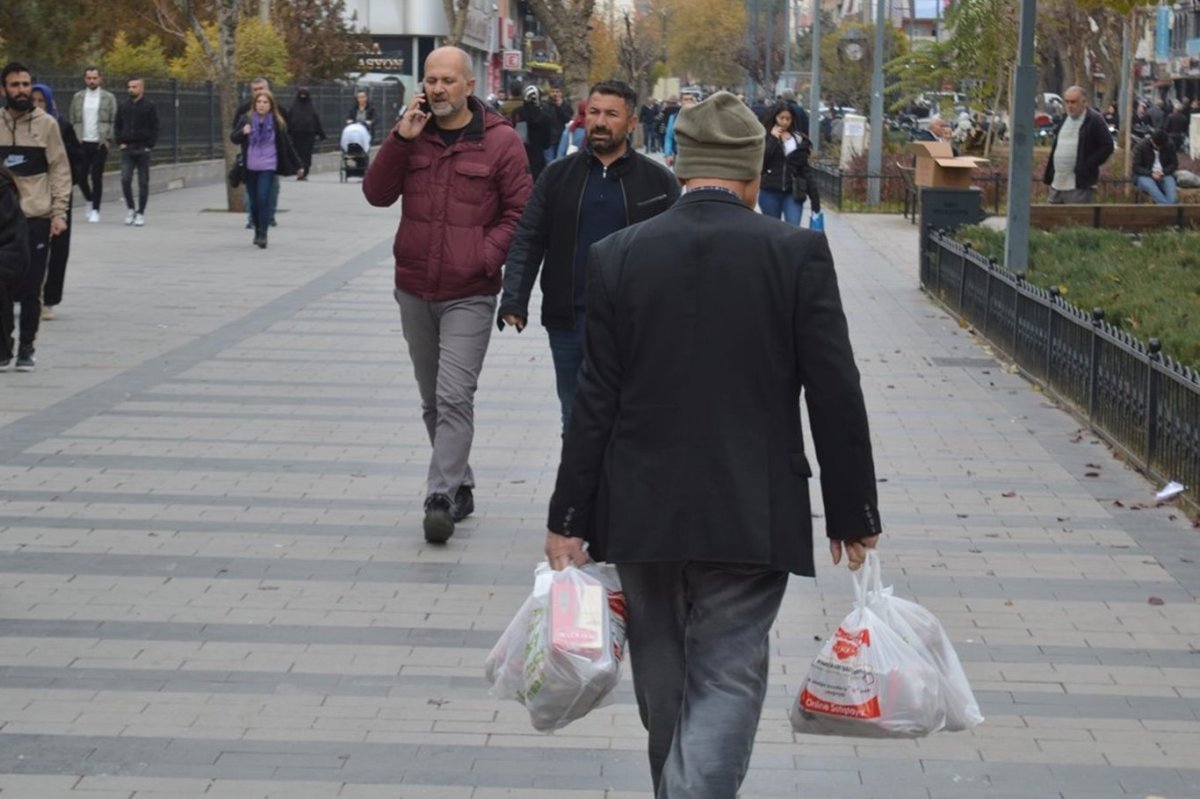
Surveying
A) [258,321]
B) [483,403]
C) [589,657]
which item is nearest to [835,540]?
[589,657]

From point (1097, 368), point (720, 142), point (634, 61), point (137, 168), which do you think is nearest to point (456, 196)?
point (720, 142)

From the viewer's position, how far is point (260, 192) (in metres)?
21.0

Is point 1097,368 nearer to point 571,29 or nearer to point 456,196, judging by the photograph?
point 456,196

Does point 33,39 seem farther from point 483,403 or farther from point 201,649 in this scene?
point 201,649

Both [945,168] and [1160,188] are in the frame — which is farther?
[1160,188]

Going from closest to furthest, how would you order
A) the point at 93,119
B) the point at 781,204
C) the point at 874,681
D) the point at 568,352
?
the point at 874,681 → the point at 568,352 → the point at 781,204 → the point at 93,119

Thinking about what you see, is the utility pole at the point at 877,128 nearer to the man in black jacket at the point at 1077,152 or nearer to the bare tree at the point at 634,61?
the man in black jacket at the point at 1077,152

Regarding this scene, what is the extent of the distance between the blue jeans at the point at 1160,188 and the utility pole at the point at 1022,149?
939cm

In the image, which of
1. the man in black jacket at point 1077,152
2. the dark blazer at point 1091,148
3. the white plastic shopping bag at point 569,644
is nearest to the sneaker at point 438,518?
the white plastic shopping bag at point 569,644

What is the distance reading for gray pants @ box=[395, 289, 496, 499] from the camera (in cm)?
776

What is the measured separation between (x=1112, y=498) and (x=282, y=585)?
3.83 m

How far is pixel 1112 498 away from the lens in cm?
898

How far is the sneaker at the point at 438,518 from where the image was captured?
781 centimetres

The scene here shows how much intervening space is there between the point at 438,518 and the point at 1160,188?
18.5m
